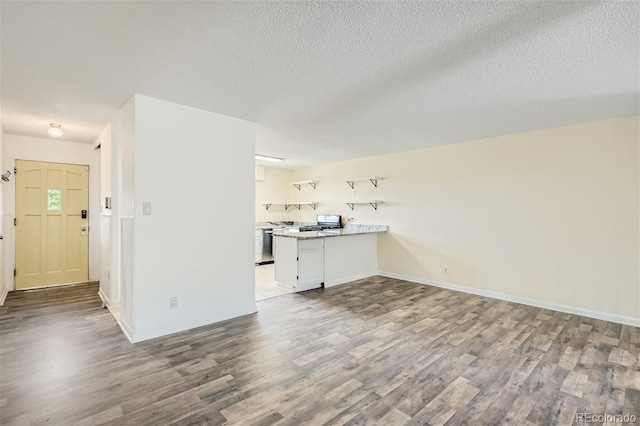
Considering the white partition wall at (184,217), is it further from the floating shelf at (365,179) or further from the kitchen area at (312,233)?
the floating shelf at (365,179)

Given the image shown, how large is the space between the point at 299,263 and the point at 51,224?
4.09m

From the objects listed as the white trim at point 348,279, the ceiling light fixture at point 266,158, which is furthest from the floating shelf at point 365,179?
the white trim at point 348,279

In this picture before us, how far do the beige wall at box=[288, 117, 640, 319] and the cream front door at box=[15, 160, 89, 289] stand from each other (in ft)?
17.6

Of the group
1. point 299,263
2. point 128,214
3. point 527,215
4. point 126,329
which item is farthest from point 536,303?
point 128,214

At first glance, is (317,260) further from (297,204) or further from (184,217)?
(297,204)

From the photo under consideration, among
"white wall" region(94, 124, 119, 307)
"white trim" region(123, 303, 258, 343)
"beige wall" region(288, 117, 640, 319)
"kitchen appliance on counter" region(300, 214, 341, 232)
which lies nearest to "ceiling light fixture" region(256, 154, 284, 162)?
"kitchen appliance on counter" region(300, 214, 341, 232)

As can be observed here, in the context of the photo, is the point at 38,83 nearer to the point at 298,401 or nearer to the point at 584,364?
the point at 298,401

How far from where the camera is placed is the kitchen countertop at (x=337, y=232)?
16.5ft

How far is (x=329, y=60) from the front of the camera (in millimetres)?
2326

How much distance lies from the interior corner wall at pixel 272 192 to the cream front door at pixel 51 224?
11.8ft

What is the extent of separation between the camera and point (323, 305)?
13.9 ft

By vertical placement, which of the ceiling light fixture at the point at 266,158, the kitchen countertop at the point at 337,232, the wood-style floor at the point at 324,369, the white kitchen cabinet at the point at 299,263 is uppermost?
the ceiling light fixture at the point at 266,158

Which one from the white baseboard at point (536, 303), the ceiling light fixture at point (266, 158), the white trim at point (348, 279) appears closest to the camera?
the white baseboard at point (536, 303)

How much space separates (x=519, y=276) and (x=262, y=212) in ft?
18.8
